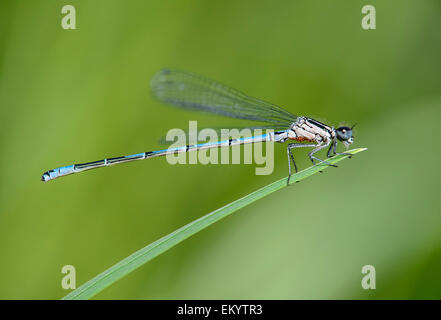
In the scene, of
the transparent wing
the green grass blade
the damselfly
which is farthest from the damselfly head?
the green grass blade

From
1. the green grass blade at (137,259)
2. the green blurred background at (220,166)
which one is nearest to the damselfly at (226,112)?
the green blurred background at (220,166)

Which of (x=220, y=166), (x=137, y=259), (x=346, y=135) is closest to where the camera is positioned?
(x=137, y=259)

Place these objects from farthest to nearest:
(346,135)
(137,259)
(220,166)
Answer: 1. (220,166)
2. (346,135)
3. (137,259)

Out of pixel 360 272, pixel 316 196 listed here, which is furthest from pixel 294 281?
pixel 316 196

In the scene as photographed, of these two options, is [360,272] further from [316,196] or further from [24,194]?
[24,194]

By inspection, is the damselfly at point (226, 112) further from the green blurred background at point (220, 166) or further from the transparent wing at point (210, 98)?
the green blurred background at point (220, 166)

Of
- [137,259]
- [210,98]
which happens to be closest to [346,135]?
[210,98]

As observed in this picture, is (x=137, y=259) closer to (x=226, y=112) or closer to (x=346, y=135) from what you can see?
(x=226, y=112)

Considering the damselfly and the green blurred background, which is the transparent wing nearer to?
the damselfly
